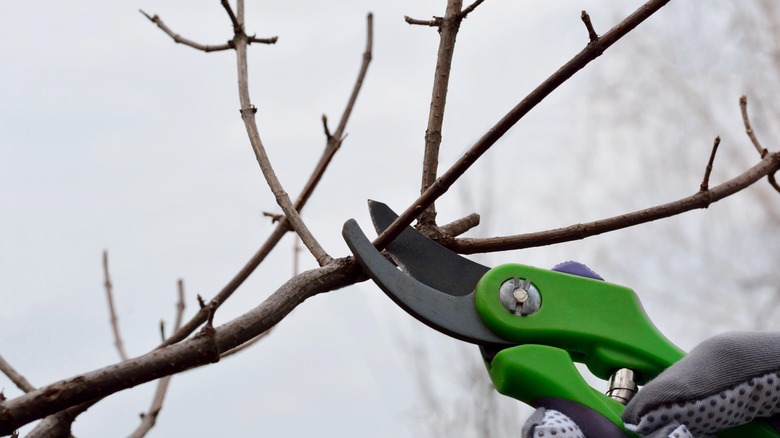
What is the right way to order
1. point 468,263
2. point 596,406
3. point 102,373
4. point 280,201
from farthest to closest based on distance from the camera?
point 280,201 → point 468,263 → point 596,406 → point 102,373

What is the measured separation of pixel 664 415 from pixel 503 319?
0.13 meters

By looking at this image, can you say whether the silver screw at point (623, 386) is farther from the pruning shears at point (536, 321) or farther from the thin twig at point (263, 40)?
the thin twig at point (263, 40)

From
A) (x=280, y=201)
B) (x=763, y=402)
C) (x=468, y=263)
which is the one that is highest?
(x=280, y=201)

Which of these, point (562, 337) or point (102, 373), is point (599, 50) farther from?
point (102, 373)

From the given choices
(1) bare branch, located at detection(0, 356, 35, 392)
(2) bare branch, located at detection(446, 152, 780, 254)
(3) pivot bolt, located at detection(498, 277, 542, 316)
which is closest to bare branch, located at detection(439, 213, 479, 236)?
(2) bare branch, located at detection(446, 152, 780, 254)

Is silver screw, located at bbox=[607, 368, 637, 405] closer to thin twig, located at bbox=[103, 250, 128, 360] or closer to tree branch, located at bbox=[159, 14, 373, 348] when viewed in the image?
tree branch, located at bbox=[159, 14, 373, 348]

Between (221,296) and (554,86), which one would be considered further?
(221,296)

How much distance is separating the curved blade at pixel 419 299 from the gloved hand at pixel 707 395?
8 centimetres

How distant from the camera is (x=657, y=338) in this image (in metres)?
0.60

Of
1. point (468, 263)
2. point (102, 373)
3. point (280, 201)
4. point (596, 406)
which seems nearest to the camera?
point (102, 373)

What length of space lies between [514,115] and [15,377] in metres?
0.59

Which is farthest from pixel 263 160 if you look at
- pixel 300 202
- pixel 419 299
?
pixel 419 299

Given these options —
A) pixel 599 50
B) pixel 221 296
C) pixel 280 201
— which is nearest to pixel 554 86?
pixel 599 50

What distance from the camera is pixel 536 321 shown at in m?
0.59
